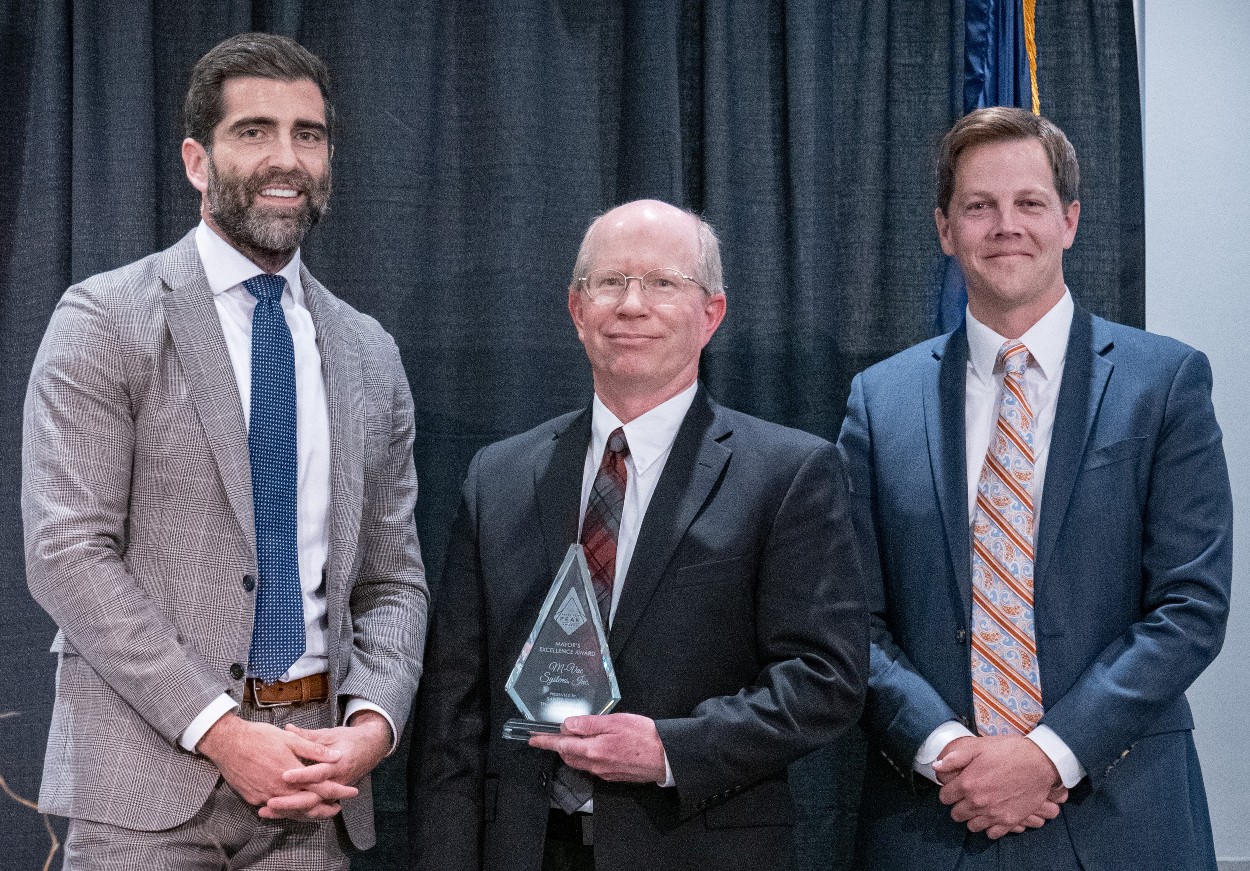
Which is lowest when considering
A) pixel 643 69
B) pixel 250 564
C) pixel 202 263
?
pixel 250 564

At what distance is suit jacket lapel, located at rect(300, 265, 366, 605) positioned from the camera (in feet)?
6.93

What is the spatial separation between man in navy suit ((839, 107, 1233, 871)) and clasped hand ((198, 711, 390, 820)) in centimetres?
91

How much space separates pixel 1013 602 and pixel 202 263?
4.89 feet

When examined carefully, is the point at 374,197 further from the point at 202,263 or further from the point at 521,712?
the point at 521,712

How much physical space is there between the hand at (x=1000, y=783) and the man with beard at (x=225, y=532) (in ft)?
3.03

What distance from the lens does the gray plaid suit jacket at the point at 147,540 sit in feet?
6.21

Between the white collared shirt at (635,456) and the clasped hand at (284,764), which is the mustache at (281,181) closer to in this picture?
the white collared shirt at (635,456)

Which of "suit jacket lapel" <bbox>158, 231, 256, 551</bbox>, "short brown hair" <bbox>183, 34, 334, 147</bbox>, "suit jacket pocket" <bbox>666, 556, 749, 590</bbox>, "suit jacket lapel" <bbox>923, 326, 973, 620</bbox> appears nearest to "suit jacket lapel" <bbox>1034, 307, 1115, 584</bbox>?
"suit jacket lapel" <bbox>923, 326, 973, 620</bbox>

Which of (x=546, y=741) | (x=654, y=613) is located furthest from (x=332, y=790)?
(x=654, y=613)

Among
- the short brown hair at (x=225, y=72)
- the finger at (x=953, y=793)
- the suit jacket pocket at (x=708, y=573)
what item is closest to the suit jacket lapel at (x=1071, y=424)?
the finger at (x=953, y=793)

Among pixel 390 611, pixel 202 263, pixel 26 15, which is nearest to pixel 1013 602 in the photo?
pixel 390 611

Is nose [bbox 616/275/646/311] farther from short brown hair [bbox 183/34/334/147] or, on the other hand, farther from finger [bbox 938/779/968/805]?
finger [bbox 938/779/968/805]

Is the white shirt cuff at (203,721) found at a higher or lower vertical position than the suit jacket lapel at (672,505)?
lower

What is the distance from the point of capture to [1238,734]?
9.99 ft
